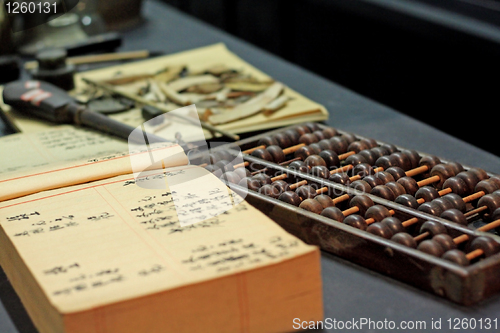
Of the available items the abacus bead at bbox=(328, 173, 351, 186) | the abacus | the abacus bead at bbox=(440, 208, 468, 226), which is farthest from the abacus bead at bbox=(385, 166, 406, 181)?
the abacus bead at bbox=(440, 208, 468, 226)

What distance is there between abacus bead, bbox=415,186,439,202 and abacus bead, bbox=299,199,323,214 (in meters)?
0.24

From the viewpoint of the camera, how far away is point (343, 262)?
1.12m

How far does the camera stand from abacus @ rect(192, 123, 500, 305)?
1.01 metres

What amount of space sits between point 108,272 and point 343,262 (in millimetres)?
460

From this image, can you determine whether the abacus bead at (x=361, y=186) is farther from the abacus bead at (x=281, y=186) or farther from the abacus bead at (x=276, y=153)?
the abacus bead at (x=276, y=153)

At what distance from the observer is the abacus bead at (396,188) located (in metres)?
1.28

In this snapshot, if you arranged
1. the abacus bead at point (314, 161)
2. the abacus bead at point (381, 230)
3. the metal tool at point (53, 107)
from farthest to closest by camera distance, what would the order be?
the metal tool at point (53, 107), the abacus bead at point (314, 161), the abacus bead at point (381, 230)

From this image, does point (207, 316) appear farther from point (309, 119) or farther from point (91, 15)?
point (91, 15)

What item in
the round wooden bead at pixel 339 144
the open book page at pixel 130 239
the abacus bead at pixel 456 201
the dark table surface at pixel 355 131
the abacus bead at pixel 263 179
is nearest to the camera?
the open book page at pixel 130 239

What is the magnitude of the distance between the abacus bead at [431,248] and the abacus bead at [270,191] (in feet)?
1.11

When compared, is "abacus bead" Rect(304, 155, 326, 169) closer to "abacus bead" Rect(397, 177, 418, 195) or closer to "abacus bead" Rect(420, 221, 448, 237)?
"abacus bead" Rect(397, 177, 418, 195)

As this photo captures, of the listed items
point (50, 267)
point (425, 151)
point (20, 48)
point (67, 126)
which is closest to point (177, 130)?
point (67, 126)

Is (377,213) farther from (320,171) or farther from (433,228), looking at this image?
(320,171)

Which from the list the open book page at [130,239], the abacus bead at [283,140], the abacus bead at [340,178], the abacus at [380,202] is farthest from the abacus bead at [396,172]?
the open book page at [130,239]
